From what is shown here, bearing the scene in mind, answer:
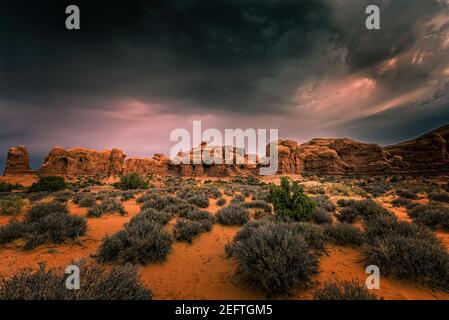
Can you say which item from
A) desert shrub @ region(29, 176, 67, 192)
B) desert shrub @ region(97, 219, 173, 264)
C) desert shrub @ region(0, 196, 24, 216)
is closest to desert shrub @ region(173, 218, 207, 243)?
desert shrub @ region(97, 219, 173, 264)

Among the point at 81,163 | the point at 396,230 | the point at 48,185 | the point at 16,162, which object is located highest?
the point at 16,162

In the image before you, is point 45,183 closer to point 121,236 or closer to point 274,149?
point 121,236

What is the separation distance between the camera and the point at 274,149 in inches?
2021

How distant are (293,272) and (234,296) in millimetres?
1090

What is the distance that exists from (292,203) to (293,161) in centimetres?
4707

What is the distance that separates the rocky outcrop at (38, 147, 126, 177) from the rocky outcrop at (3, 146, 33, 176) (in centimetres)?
325

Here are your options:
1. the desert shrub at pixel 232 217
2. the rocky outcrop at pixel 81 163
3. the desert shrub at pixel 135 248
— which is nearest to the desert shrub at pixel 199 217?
the desert shrub at pixel 232 217

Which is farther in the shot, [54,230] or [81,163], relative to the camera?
[81,163]

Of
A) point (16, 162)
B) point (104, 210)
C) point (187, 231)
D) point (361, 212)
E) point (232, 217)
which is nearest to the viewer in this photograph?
point (187, 231)

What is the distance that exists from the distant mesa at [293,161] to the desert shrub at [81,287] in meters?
44.1

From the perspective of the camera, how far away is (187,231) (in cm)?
555

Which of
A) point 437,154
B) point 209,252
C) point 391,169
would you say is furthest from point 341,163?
point 209,252

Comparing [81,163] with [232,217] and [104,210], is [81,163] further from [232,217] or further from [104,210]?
[232,217]

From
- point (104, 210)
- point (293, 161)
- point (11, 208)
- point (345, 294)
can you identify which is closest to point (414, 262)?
point (345, 294)
